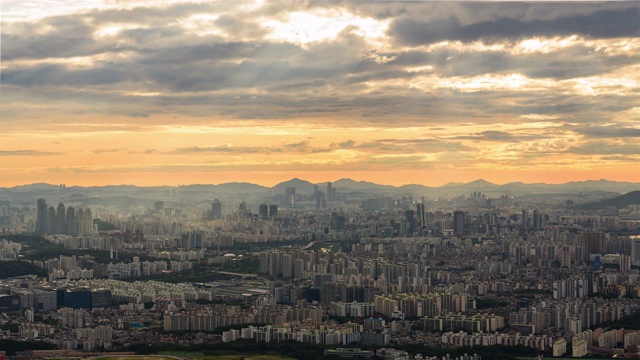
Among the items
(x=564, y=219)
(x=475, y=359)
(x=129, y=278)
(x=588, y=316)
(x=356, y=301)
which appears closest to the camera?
(x=475, y=359)

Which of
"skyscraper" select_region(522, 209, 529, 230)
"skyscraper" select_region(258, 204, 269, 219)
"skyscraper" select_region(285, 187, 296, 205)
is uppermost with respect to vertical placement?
"skyscraper" select_region(285, 187, 296, 205)

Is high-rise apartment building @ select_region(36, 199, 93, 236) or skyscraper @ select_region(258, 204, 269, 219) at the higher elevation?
skyscraper @ select_region(258, 204, 269, 219)

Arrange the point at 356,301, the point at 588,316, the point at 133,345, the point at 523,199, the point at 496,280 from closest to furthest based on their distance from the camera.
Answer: the point at 133,345 < the point at 588,316 < the point at 356,301 < the point at 496,280 < the point at 523,199

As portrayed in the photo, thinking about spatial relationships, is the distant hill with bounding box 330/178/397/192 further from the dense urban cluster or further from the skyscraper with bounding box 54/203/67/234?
the skyscraper with bounding box 54/203/67/234

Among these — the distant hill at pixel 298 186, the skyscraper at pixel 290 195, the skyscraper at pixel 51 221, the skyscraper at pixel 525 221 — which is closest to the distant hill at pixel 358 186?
the distant hill at pixel 298 186

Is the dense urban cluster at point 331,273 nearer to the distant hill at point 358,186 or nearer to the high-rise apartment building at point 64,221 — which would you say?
the high-rise apartment building at point 64,221

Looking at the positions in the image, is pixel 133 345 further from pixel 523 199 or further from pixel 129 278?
pixel 523 199

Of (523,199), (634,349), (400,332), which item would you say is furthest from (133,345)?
(523,199)

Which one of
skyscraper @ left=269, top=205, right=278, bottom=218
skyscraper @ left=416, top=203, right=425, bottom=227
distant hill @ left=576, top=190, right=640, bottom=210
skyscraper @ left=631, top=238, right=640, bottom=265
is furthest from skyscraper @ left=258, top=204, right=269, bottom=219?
skyscraper @ left=631, top=238, right=640, bottom=265
